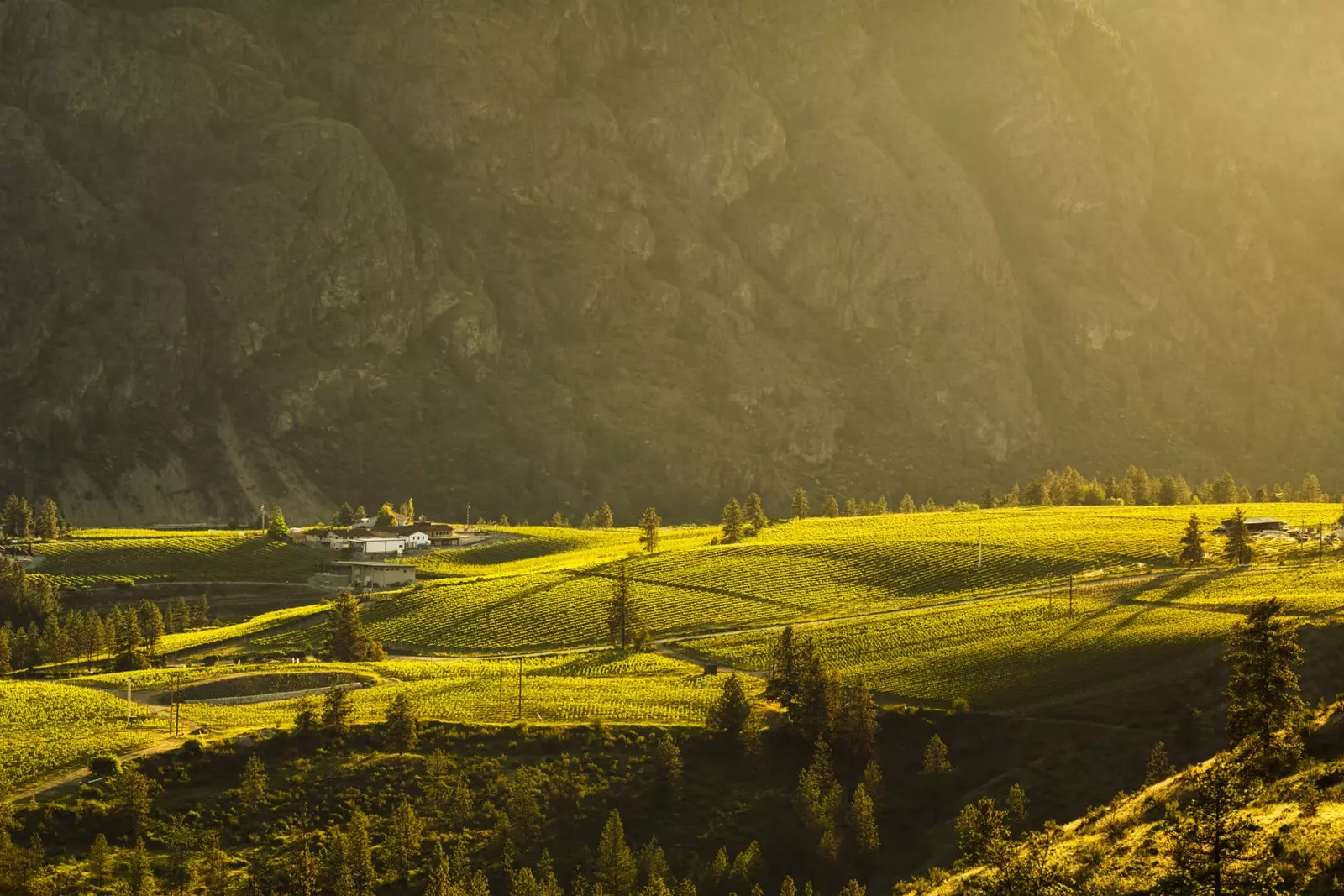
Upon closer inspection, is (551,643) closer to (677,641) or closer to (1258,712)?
(677,641)

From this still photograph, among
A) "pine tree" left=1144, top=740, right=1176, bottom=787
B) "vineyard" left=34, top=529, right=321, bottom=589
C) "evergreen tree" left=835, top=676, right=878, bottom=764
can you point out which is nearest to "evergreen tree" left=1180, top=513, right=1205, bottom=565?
"pine tree" left=1144, top=740, right=1176, bottom=787

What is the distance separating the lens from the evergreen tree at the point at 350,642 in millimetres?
125188

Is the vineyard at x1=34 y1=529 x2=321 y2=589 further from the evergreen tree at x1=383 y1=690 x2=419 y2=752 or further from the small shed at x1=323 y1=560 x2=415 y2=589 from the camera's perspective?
the evergreen tree at x1=383 y1=690 x2=419 y2=752

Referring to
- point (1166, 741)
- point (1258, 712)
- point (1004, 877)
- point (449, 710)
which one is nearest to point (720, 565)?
point (449, 710)

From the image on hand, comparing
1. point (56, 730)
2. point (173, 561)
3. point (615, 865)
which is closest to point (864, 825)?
point (615, 865)

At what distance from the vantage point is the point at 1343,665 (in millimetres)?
96250

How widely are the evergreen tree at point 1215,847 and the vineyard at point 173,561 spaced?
144371mm

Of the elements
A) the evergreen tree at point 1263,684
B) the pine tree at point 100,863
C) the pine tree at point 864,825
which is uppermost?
the evergreen tree at point 1263,684

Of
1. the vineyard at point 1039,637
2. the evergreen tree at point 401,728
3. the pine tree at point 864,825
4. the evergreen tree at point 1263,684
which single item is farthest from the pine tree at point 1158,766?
the evergreen tree at point 401,728

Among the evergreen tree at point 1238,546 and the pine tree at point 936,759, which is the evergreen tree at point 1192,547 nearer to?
the evergreen tree at point 1238,546

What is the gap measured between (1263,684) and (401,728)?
164ft

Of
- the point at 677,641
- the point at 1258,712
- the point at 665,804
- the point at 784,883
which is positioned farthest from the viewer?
the point at 677,641

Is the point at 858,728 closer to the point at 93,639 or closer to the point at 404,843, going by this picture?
the point at 404,843

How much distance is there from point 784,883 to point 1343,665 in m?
42.2
